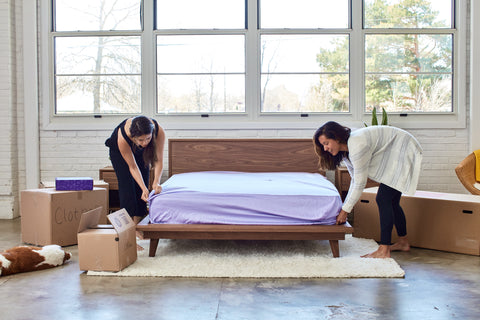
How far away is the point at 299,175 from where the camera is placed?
4484 mm

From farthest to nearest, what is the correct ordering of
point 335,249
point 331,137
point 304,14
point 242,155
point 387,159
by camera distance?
point 304,14 < point 242,155 < point 335,249 < point 387,159 < point 331,137

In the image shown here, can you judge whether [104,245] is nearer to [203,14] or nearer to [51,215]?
[51,215]

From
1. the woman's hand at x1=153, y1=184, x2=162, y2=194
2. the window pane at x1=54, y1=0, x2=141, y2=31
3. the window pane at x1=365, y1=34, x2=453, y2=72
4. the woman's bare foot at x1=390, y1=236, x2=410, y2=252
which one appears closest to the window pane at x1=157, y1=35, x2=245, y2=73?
the window pane at x1=54, y1=0, x2=141, y2=31

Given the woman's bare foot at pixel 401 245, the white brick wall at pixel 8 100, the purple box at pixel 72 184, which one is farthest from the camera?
the white brick wall at pixel 8 100

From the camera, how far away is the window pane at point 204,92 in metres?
5.31

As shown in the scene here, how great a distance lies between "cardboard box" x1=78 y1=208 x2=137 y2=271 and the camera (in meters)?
3.15

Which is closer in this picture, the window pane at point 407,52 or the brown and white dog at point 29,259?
the brown and white dog at point 29,259

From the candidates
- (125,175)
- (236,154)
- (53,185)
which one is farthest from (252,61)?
(53,185)

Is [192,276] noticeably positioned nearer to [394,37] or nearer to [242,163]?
[242,163]

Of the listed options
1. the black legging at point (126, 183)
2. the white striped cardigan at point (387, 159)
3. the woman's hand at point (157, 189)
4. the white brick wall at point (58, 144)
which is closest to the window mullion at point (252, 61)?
the white brick wall at point (58, 144)

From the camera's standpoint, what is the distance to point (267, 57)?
530cm

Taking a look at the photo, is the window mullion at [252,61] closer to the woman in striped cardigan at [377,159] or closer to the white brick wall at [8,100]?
the woman in striped cardigan at [377,159]

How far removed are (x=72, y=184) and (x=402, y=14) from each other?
379cm

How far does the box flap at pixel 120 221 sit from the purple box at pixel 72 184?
2.92 feet
